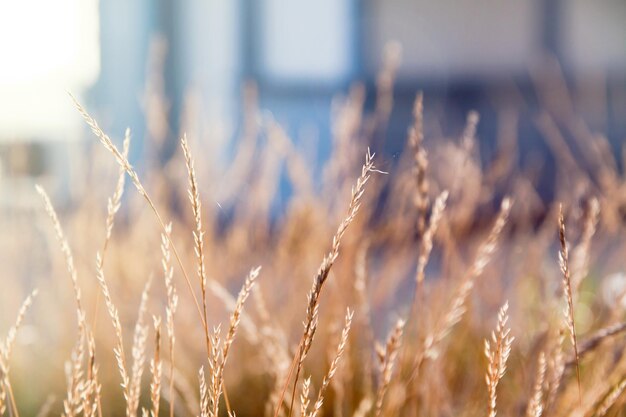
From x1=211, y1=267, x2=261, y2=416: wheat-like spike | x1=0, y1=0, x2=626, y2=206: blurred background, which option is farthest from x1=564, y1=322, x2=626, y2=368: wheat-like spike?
x1=0, y1=0, x2=626, y2=206: blurred background

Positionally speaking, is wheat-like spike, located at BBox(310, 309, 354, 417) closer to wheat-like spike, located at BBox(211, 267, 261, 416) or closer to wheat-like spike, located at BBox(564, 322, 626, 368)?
wheat-like spike, located at BBox(211, 267, 261, 416)

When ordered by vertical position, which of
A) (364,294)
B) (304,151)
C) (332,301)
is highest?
(364,294)

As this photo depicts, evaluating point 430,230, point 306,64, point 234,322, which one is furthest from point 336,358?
point 306,64

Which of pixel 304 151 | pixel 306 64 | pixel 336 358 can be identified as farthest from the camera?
pixel 306 64

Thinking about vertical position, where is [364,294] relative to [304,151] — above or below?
above

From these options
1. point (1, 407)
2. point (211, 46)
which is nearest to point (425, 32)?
point (211, 46)

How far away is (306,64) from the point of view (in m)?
4.81

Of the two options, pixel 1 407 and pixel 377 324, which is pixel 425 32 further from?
pixel 1 407

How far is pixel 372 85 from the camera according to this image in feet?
17.0

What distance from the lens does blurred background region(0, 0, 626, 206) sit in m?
3.97

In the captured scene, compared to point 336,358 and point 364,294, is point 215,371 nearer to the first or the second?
point 336,358

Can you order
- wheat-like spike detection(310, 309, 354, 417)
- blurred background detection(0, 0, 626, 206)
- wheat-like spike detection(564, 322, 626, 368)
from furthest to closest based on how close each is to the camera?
blurred background detection(0, 0, 626, 206)
wheat-like spike detection(564, 322, 626, 368)
wheat-like spike detection(310, 309, 354, 417)

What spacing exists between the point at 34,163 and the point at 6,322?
2.82 m

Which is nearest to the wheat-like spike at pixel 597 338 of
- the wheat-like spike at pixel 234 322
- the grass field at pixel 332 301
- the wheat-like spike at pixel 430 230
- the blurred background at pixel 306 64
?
the grass field at pixel 332 301
